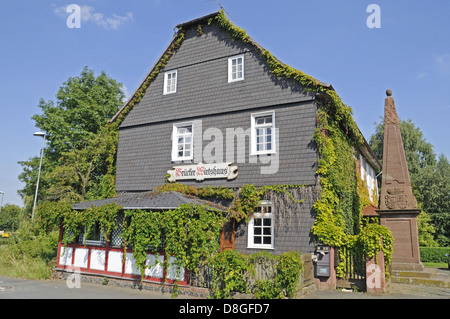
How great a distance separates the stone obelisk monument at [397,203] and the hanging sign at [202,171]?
6.37 meters

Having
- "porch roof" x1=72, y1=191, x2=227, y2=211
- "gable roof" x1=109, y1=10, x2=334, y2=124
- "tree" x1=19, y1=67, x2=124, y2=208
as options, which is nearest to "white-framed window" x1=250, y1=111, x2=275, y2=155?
"gable roof" x1=109, y1=10, x2=334, y2=124

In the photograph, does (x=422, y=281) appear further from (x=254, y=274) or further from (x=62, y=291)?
(x=62, y=291)

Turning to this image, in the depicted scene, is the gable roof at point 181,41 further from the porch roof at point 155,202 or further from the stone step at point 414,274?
the stone step at point 414,274

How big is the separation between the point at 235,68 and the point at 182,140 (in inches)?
162

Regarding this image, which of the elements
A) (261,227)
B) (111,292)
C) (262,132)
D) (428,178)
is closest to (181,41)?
(262,132)

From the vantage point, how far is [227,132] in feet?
50.6

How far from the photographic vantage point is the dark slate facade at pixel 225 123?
1338 cm

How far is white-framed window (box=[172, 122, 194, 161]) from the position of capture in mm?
16562

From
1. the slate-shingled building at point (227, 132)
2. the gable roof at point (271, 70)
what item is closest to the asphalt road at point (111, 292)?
the slate-shingled building at point (227, 132)

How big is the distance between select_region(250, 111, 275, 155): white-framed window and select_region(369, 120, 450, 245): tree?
26.4m
